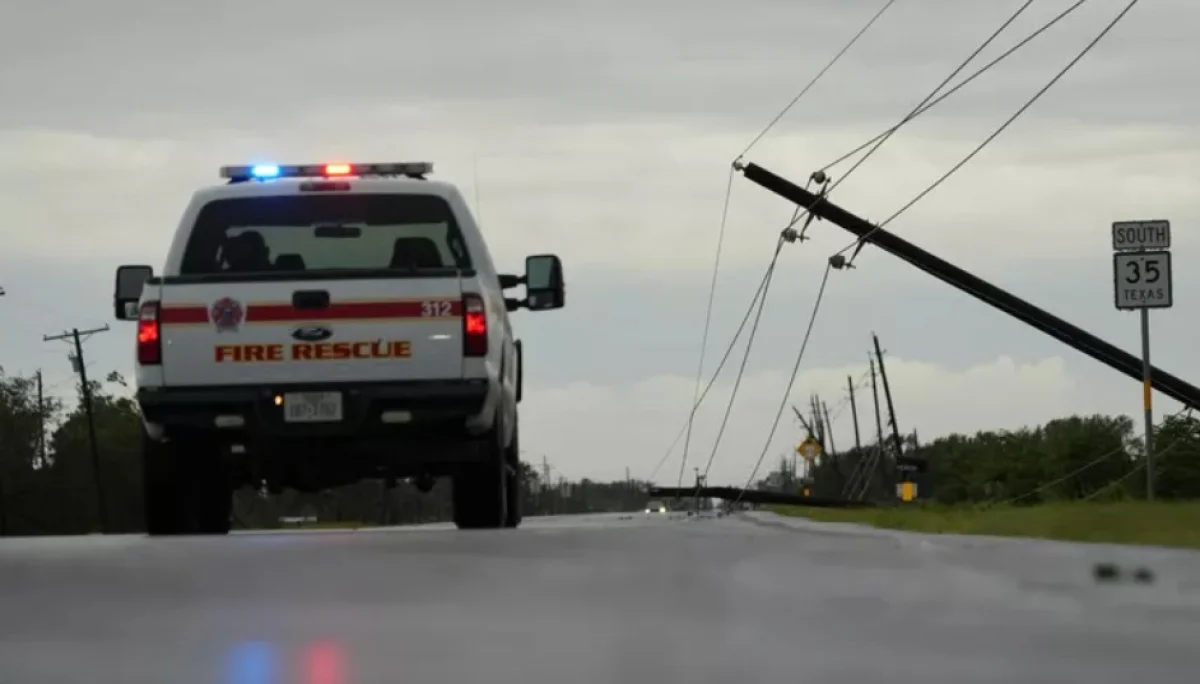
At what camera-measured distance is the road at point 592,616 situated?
4332 mm

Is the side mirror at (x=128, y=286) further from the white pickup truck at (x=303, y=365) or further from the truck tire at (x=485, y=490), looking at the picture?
the truck tire at (x=485, y=490)

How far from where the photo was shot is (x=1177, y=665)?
445 centimetres

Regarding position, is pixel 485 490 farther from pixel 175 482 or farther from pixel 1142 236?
pixel 1142 236

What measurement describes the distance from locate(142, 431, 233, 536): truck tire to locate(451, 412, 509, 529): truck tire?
67.1 inches

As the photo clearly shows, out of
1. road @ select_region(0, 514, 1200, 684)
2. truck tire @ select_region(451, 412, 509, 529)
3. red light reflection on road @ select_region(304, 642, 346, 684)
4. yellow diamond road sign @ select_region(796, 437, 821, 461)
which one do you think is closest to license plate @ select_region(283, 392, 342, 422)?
truck tire @ select_region(451, 412, 509, 529)

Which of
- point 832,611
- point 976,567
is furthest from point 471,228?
→ point 832,611

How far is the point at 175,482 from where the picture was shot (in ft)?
41.9

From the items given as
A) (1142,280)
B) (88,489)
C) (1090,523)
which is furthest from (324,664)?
(88,489)

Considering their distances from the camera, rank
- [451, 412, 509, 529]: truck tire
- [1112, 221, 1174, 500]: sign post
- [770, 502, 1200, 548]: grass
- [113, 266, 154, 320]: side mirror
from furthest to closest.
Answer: [1112, 221, 1174, 500]: sign post → [113, 266, 154, 320]: side mirror → [451, 412, 509, 529]: truck tire → [770, 502, 1200, 548]: grass

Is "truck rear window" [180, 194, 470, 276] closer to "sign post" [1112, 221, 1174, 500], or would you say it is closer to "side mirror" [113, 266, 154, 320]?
"side mirror" [113, 266, 154, 320]

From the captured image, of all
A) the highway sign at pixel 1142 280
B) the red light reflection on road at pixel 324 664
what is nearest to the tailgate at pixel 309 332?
the red light reflection on road at pixel 324 664

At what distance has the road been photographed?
4.33 metres

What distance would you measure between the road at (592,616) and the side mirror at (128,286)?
15.5ft

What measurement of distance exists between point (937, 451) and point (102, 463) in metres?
84.1
